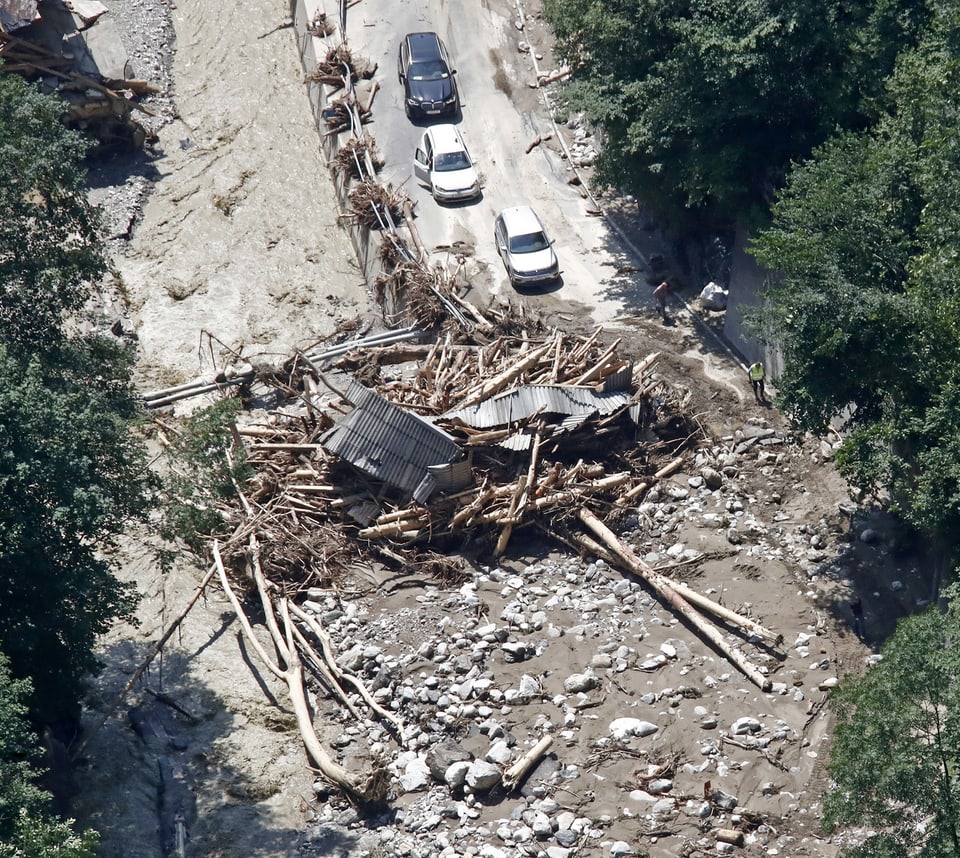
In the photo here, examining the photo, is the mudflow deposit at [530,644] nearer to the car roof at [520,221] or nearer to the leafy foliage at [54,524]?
the car roof at [520,221]

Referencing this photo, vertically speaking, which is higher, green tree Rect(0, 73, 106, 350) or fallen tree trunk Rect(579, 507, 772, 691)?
green tree Rect(0, 73, 106, 350)

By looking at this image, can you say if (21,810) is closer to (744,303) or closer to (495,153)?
(744,303)

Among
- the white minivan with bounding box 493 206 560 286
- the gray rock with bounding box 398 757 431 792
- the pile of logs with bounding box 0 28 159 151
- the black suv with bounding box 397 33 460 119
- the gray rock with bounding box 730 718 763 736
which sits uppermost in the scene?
the pile of logs with bounding box 0 28 159 151

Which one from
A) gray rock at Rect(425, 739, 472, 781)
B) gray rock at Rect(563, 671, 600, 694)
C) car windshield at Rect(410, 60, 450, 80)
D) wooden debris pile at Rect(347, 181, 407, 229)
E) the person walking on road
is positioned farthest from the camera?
car windshield at Rect(410, 60, 450, 80)

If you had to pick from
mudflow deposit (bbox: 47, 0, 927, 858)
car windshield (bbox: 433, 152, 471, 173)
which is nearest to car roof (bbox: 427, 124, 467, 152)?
car windshield (bbox: 433, 152, 471, 173)

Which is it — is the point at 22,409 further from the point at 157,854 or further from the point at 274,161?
the point at 274,161

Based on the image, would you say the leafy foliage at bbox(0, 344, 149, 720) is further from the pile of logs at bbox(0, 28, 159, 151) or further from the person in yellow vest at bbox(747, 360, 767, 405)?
the pile of logs at bbox(0, 28, 159, 151)
